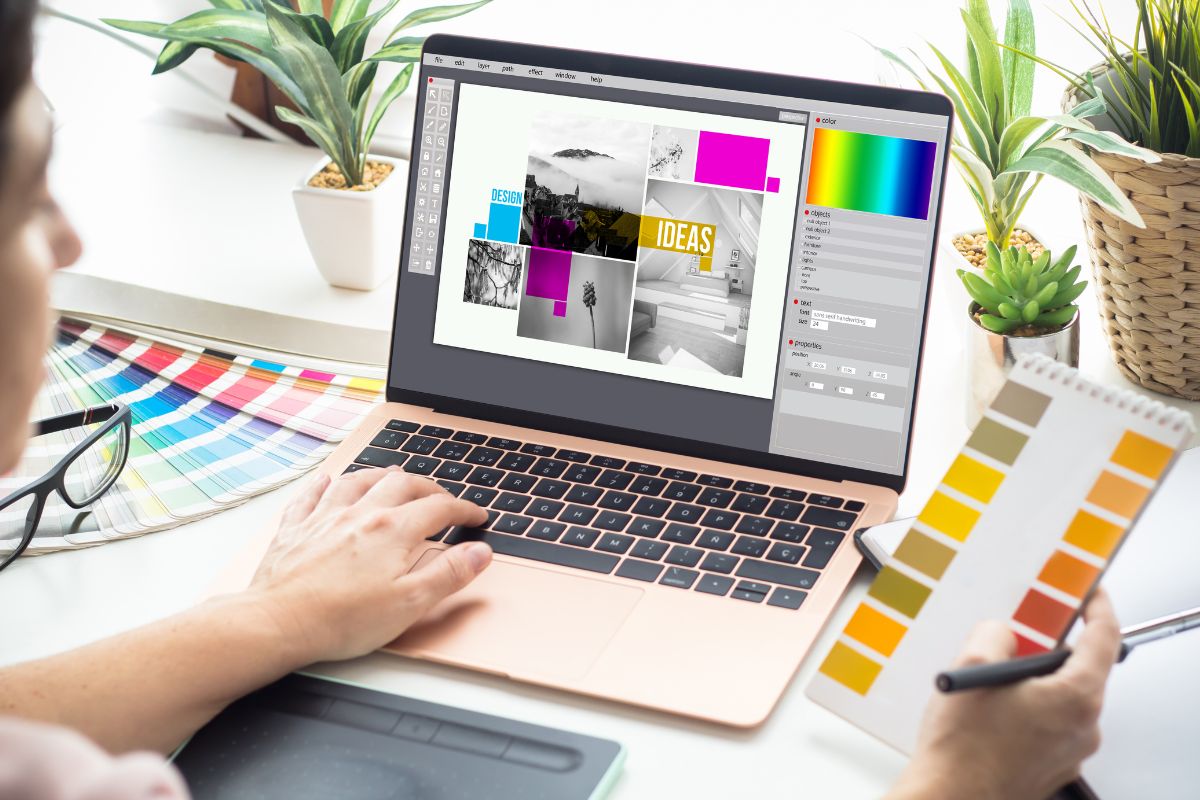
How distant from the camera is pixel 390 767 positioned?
0.65m

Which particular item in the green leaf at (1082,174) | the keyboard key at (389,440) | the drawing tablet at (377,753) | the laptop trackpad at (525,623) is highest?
the green leaf at (1082,174)

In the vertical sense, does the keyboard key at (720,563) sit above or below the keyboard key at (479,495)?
below

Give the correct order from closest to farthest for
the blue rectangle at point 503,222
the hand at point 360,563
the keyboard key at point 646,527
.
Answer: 1. the hand at point 360,563
2. the keyboard key at point 646,527
3. the blue rectangle at point 503,222

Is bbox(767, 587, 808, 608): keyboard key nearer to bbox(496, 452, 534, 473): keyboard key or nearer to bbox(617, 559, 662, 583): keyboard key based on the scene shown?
bbox(617, 559, 662, 583): keyboard key

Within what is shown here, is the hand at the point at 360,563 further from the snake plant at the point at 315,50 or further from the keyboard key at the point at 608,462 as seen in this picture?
the snake plant at the point at 315,50

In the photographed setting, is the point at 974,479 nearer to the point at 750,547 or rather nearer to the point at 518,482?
the point at 750,547

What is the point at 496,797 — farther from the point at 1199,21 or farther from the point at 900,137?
the point at 1199,21

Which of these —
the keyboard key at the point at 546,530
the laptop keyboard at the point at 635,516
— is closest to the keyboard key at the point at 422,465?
the laptop keyboard at the point at 635,516

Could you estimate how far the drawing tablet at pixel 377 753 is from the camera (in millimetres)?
630

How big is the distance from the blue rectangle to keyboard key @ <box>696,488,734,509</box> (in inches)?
9.8

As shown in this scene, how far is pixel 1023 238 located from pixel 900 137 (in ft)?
0.84

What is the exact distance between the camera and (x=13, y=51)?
0.38m

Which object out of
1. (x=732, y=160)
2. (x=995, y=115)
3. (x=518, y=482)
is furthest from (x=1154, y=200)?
(x=518, y=482)

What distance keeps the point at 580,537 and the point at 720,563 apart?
10 centimetres
